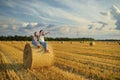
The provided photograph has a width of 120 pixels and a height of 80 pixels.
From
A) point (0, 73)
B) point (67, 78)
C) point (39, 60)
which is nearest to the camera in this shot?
point (67, 78)

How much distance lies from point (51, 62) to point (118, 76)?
146 inches

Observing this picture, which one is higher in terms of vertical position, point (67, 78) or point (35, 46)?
point (35, 46)

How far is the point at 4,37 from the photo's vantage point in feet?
314

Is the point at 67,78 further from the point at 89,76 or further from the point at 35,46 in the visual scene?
the point at 35,46

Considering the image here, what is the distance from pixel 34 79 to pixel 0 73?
2.03 meters

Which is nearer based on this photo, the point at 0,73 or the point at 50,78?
the point at 50,78

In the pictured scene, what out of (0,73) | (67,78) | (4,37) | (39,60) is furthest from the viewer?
(4,37)

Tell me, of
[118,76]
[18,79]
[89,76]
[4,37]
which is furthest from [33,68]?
[4,37]

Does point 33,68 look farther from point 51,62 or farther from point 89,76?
point 89,76

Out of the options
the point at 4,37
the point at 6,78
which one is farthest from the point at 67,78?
the point at 4,37

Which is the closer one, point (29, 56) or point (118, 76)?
point (118, 76)

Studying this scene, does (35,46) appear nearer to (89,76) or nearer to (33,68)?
(33,68)

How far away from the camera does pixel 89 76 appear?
28.3 feet

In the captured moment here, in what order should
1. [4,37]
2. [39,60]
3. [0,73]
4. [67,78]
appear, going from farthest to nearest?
[4,37]
[39,60]
[0,73]
[67,78]
